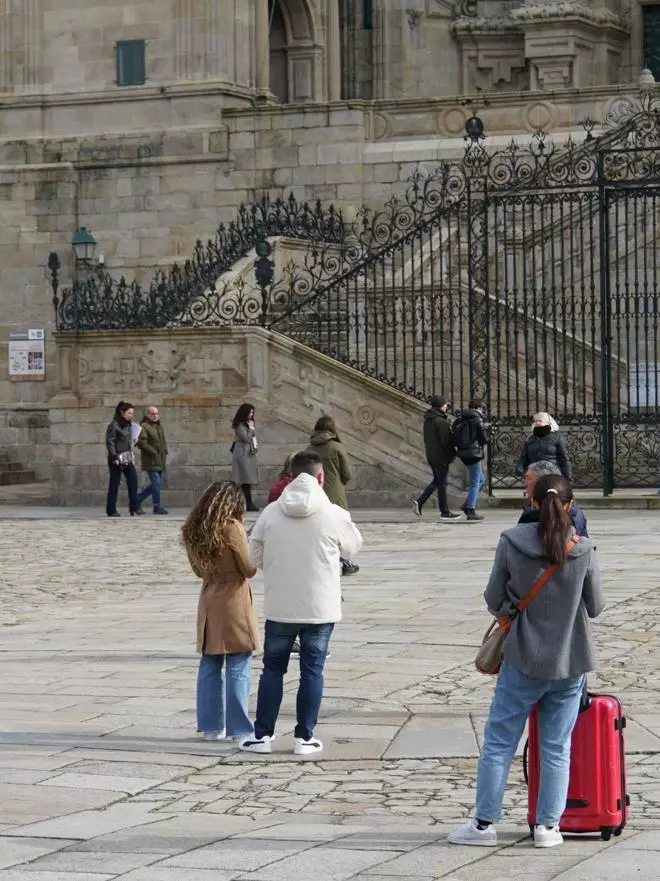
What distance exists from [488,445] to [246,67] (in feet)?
37.8

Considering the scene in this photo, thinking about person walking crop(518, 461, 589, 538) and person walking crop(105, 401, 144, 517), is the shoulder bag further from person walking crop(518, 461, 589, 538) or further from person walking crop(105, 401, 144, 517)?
person walking crop(105, 401, 144, 517)

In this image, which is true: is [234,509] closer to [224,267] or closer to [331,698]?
[331,698]

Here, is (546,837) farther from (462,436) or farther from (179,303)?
(179,303)

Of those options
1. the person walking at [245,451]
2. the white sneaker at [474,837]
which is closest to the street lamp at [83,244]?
the person walking at [245,451]

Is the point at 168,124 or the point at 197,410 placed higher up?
the point at 168,124

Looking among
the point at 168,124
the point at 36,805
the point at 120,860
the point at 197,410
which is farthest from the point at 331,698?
the point at 168,124

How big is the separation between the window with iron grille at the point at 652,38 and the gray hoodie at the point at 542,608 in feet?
105

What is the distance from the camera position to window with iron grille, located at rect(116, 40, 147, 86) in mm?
34188

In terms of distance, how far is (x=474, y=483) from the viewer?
22891 millimetres

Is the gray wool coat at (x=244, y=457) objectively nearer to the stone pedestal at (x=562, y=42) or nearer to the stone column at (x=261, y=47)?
the stone column at (x=261, y=47)

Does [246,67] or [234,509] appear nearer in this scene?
[234,509]

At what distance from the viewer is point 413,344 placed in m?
25.1

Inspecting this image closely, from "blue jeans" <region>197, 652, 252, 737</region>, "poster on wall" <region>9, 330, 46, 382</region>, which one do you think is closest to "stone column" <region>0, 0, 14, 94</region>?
"poster on wall" <region>9, 330, 46, 382</region>

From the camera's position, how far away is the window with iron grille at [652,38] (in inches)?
1533
